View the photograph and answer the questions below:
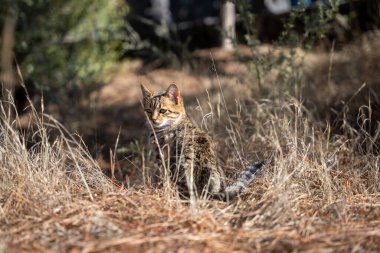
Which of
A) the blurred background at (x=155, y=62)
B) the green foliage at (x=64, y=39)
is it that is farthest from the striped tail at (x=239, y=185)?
the green foliage at (x=64, y=39)

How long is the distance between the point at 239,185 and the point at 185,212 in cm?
53

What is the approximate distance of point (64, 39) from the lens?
29.7ft

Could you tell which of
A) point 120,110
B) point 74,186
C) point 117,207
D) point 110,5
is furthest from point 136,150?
point 110,5

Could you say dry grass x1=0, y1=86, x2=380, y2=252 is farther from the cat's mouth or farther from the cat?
the cat's mouth

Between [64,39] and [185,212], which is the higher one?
[64,39]

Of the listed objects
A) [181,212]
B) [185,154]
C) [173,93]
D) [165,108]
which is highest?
[173,93]

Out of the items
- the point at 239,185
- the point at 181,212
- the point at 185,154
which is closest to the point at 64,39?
the point at 185,154

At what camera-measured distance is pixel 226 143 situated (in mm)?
5344

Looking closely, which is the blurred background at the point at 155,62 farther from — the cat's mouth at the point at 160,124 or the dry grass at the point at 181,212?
the dry grass at the point at 181,212

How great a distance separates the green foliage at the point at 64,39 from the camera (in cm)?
827

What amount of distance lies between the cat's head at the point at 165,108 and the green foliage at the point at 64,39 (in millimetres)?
3502

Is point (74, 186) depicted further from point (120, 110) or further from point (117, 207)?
point (120, 110)

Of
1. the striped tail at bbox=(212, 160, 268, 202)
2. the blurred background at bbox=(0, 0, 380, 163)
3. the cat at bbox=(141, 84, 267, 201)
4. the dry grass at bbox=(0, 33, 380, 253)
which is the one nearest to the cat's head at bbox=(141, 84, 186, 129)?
the cat at bbox=(141, 84, 267, 201)

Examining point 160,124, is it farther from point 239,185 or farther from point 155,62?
point 155,62
